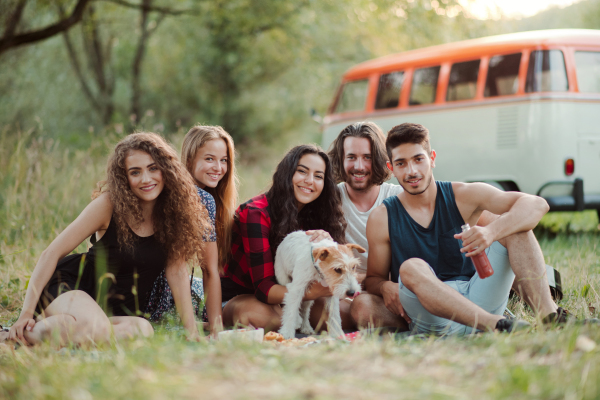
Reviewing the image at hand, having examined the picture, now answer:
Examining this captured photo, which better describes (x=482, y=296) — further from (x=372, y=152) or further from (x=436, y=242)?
(x=372, y=152)

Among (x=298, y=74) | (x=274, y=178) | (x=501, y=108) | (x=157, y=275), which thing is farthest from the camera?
(x=298, y=74)

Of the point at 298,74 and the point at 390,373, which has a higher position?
the point at 298,74

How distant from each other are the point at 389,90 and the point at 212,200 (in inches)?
231

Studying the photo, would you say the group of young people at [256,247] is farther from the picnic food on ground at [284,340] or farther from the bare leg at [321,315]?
the picnic food on ground at [284,340]

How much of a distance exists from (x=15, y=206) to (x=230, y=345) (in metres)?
4.64

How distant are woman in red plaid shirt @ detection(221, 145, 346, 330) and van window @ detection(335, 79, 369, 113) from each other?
19.0 feet

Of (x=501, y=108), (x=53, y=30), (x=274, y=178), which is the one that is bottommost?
(x=274, y=178)

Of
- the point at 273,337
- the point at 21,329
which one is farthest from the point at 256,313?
the point at 21,329

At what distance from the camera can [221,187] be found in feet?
14.1

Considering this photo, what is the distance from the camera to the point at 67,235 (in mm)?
3244

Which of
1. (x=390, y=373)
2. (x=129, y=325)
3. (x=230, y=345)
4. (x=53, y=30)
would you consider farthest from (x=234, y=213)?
(x=53, y=30)

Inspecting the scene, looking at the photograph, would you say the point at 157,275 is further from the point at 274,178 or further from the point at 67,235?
the point at 274,178

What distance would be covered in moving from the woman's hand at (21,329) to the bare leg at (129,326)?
0.47 metres

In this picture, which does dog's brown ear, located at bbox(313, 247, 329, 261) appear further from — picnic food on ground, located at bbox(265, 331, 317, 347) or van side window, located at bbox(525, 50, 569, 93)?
van side window, located at bbox(525, 50, 569, 93)
